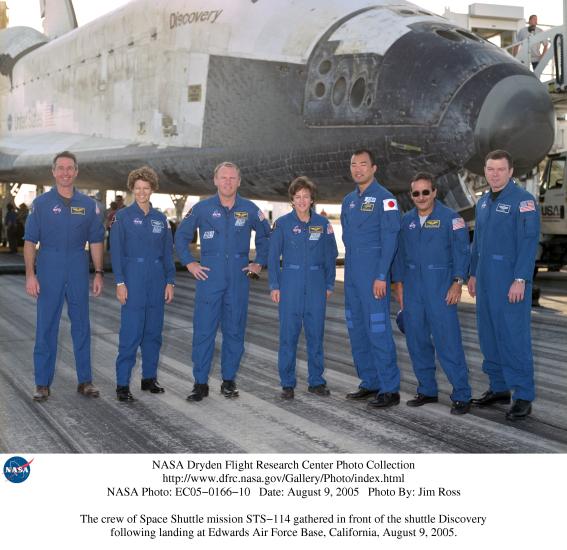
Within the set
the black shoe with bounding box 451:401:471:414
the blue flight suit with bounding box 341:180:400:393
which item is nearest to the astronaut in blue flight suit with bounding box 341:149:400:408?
the blue flight suit with bounding box 341:180:400:393

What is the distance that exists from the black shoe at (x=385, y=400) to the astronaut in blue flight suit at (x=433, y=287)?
9 cm

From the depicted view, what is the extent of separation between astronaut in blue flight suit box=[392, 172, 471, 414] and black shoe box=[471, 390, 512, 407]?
19cm

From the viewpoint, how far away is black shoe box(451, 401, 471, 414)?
4270mm

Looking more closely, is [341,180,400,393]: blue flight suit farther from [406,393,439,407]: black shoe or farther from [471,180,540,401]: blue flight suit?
[471,180,540,401]: blue flight suit

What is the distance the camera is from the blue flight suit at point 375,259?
4.41m

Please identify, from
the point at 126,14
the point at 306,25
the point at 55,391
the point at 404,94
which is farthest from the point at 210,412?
the point at 126,14

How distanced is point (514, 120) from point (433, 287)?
3.33 meters

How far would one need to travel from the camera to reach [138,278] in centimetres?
472

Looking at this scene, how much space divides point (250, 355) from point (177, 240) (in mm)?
1565

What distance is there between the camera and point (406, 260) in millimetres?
4605

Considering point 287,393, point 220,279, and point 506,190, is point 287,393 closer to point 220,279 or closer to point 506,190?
point 220,279

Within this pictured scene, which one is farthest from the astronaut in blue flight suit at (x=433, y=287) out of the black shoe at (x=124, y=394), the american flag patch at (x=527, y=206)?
the black shoe at (x=124, y=394)
